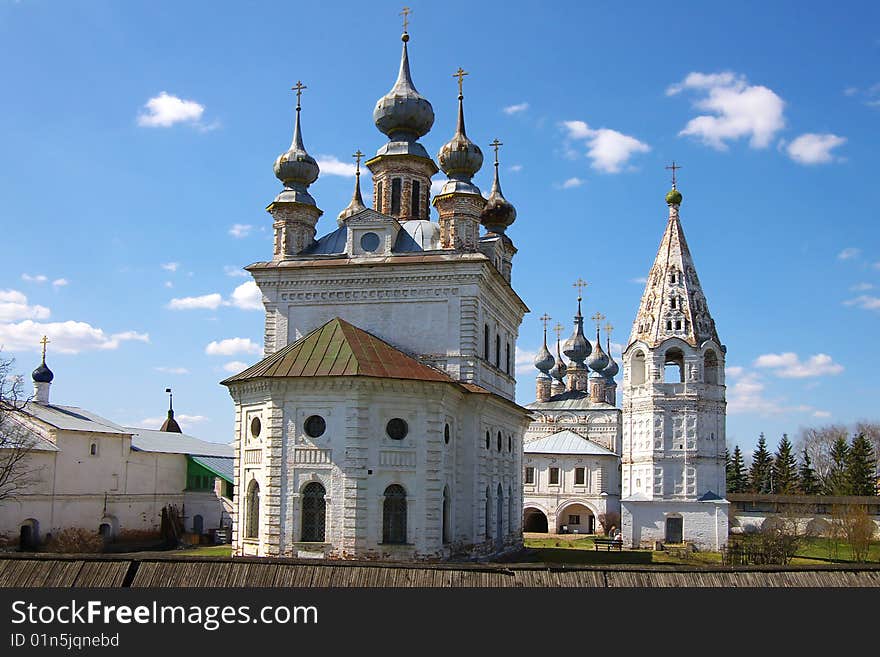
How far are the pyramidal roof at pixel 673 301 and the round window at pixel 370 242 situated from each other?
1557 cm

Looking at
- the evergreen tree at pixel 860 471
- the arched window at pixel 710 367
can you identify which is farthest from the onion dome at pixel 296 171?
the evergreen tree at pixel 860 471

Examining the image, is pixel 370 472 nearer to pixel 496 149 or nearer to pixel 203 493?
pixel 496 149

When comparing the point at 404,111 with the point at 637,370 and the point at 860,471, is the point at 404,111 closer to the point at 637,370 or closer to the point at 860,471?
the point at 637,370

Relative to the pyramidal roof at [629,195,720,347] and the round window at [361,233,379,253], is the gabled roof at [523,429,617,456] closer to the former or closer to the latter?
the pyramidal roof at [629,195,720,347]

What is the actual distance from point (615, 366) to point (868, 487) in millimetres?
21535

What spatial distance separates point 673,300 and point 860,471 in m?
22.5

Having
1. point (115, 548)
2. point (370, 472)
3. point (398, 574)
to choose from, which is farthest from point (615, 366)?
point (398, 574)

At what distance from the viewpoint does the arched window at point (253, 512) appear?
2188 cm

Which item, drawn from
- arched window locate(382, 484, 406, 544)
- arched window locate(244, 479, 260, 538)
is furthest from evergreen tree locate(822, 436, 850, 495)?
arched window locate(244, 479, 260, 538)

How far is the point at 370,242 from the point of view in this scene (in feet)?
81.1

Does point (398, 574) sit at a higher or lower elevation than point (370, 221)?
lower

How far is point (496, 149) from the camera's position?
31844 mm

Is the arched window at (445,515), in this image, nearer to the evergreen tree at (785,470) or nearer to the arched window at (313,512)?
the arched window at (313,512)

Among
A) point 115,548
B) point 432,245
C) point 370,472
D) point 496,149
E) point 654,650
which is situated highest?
point 496,149
